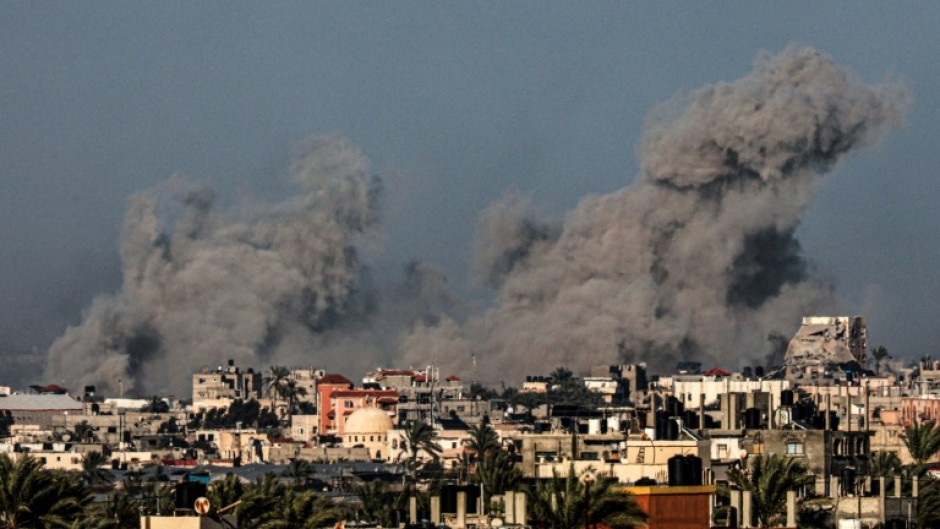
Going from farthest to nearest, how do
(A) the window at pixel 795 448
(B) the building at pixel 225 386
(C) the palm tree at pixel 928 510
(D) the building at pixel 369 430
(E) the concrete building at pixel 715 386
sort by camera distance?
(B) the building at pixel 225 386
(D) the building at pixel 369 430
(E) the concrete building at pixel 715 386
(A) the window at pixel 795 448
(C) the palm tree at pixel 928 510

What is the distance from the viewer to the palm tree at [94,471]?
327 feet

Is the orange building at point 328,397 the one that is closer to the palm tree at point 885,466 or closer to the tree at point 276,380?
the tree at point 276,380

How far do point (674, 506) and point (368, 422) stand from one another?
99.9 meters

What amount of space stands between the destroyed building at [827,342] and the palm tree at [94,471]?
60964 mm

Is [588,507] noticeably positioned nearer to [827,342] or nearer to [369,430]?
[369,430]

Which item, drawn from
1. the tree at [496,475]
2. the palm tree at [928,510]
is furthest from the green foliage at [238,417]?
the palm tree at [928,510]

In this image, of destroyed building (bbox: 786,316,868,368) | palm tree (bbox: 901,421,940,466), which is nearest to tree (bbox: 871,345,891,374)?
destroyed building (bbox: 786,316,868,368)

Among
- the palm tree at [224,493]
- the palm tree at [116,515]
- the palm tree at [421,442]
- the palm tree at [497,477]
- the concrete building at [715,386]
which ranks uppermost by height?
the concrete building at [715,386]

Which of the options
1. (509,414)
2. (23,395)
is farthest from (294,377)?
(509,414)

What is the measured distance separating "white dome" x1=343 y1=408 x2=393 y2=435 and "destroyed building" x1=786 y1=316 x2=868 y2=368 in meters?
34.9

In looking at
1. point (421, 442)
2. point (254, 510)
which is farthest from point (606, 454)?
point (421, 442)

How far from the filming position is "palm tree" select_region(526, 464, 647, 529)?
38.2 metres

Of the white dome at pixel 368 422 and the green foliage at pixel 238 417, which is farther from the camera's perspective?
the green foliage at pixel 238 417

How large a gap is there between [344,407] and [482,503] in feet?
351
